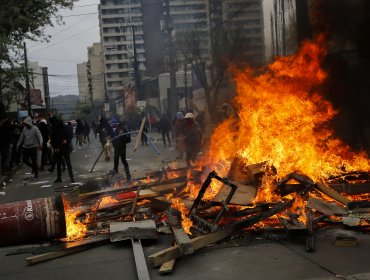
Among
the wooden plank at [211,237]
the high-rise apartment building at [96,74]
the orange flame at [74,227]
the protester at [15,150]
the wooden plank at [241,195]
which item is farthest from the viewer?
the high-rise apartment building at [96,74]

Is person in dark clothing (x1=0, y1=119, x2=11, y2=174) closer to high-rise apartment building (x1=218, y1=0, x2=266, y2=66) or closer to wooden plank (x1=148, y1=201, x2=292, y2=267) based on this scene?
high-rise apartment building (x1=218, y1=0, x2=266, y2=66)

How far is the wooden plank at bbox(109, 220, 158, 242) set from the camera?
6.03 meters

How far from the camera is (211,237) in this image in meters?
5.65

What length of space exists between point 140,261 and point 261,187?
303 centimetres

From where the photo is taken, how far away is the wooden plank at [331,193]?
6.91 m

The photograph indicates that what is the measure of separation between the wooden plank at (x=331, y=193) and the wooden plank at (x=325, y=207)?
12cm

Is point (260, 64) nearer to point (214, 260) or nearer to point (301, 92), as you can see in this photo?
point (301, 92)

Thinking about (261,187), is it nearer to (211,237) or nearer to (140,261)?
(211,237)

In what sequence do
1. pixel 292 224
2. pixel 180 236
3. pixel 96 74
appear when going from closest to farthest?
1. pixel 180 236
2. pixel 292 224
3. pixel 96 74

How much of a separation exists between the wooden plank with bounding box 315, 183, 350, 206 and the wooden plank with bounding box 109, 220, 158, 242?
114 inches

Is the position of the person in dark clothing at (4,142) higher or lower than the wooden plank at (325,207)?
higher

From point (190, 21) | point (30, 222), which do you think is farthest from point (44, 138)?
point (30, 222)

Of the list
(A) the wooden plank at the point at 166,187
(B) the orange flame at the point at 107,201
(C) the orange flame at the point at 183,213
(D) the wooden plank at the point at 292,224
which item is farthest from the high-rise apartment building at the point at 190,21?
(D) the wooden plank at the point at 292,224

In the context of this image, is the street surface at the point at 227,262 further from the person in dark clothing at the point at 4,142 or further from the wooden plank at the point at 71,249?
the person in dark clothing at the point at 4,142
